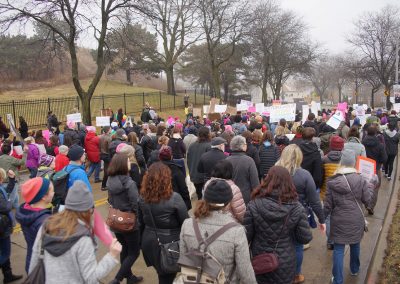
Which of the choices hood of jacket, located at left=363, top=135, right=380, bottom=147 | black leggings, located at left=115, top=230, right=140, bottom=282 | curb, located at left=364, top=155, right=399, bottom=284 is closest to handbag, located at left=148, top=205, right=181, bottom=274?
black leggings, located at left=115, top=230, right=140, bottom=282

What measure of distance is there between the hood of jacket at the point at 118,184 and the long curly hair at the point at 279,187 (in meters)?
1.78

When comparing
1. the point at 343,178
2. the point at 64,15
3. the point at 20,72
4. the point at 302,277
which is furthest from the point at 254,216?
the point at 20,72

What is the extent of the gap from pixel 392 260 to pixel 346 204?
74.1 inches

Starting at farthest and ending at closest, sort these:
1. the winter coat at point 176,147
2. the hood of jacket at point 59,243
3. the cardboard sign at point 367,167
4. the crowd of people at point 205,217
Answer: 1. the winter coat at point 176,147
2. the cardboard sign at point 367,167
3. the crowd of people at point 205,217
4. the hood of jacket at point 59,243

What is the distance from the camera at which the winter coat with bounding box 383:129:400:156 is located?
1047 cm

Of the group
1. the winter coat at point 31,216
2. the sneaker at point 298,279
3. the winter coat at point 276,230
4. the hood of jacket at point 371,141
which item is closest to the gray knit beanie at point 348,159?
the winter coat at point 276,230

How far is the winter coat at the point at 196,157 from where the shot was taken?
24.0 feet

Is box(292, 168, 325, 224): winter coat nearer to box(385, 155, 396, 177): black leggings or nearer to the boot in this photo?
the boot

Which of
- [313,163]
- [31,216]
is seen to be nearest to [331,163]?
[313,163]

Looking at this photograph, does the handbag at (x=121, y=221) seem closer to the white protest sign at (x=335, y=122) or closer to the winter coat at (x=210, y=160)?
the winter coat at (x=210, y=160)

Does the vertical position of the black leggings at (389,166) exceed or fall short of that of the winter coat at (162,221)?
it falls short

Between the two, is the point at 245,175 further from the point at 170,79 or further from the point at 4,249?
the point at 170,79

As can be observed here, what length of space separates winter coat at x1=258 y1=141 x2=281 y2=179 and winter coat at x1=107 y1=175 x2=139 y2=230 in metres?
3.30

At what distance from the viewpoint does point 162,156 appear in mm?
5492
